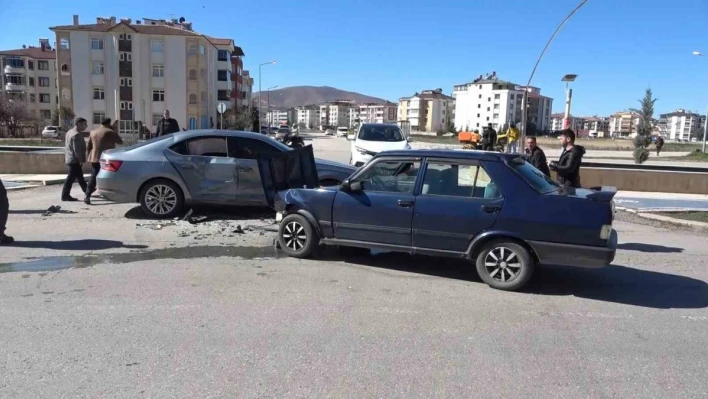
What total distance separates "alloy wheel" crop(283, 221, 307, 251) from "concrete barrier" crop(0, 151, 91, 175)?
10807 millimetres

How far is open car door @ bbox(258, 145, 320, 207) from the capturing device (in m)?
7.30

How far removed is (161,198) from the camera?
361 inches

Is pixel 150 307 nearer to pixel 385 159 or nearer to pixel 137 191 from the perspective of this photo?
pixel 385 159

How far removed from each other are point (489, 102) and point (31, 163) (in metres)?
143

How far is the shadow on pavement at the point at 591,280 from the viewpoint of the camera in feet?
18.6

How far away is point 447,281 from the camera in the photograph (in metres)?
6.13

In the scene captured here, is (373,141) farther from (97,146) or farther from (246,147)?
(97,146)

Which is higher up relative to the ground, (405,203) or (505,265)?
(405,203)

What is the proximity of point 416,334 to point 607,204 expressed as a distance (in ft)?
8.41

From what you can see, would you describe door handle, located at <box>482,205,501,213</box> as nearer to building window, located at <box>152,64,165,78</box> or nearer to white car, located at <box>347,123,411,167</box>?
white car, located at <box>347,123,411,167</box>

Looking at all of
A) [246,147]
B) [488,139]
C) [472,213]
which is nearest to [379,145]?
[488,139]

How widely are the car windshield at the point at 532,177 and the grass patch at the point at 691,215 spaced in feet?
19.5

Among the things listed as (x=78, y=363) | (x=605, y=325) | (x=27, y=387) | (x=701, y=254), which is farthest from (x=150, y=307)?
(x=701, y=254)

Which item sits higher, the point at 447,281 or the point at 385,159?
the point at 385,159
